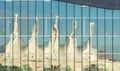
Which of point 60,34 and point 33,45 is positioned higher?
point 60,34

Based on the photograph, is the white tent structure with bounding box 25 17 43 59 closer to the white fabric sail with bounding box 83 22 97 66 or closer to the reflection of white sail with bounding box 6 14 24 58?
the reflection of white sail with bounding box 6 14 24 58

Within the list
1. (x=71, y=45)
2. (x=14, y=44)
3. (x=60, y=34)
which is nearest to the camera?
(x=60, y=34)

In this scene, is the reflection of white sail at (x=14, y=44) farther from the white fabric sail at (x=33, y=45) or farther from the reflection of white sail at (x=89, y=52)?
the reflection of white sail at (x=89, y=52)

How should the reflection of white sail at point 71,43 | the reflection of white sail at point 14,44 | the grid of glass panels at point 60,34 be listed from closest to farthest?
the grid of glass panels at point 60,34, the reflection of white sail at point 71,43, the reflection of white sail at point 14,44

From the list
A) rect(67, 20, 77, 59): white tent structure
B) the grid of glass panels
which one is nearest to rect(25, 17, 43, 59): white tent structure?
the grid of glass panels

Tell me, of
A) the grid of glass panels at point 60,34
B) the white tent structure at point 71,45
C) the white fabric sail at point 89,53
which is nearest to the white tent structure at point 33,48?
the grid of glass panels at point 60,34

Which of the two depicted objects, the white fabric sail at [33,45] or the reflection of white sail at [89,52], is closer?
the reflection of white sail at [89,52]

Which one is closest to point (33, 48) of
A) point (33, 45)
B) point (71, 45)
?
point (33, 45)

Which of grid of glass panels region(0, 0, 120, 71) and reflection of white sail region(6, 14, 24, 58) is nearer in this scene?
grid of glass panels region(0, 0, 120, 71)

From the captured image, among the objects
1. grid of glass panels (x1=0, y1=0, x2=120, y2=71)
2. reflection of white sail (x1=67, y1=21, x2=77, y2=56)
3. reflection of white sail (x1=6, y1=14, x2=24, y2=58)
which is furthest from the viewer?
reflection of white sail (x1=6, y1=14, x2=24, y2=58)

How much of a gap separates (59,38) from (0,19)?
485 centimetres

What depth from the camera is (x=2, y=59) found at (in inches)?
1982

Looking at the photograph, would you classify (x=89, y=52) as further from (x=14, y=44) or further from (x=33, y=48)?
(x=14, y=44)

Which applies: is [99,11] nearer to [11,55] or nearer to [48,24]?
[48,24]
